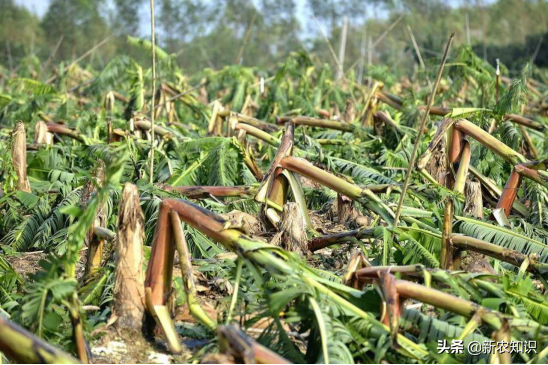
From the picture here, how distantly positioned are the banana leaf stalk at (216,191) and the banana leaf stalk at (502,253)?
46.5 inches

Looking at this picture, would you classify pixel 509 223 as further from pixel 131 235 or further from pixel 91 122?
pixel 91 122

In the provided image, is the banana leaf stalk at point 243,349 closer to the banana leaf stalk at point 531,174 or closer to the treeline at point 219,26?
the banana leaf stalk at point 531,174

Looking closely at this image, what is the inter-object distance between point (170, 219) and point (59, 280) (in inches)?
15.6

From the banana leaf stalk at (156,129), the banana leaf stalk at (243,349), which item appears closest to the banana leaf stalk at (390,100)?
the banana leaf stalk at (156,129)

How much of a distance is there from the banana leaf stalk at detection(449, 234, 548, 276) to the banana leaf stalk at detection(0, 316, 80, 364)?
5.09 ft

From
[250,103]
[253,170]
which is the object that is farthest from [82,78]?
[253,170]

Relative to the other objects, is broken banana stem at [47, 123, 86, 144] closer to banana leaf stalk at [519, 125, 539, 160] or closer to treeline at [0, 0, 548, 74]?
banana leaf stalk at [519, 125, 539, 160]

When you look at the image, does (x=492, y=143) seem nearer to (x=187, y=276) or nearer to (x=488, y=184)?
(x=488, y=184)

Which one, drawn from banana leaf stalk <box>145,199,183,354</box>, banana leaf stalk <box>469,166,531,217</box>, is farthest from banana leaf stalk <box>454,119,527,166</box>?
banana leaf stalk <box>145,199,183,354</box>

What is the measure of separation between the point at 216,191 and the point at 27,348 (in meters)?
2.05

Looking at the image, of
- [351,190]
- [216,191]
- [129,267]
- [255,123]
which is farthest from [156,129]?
[129,267]

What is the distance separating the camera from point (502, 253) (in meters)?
2.73

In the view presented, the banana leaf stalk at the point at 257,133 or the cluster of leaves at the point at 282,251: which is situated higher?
the banana leaf stalk at the point at 257,133

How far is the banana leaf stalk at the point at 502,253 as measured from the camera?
107 inches
